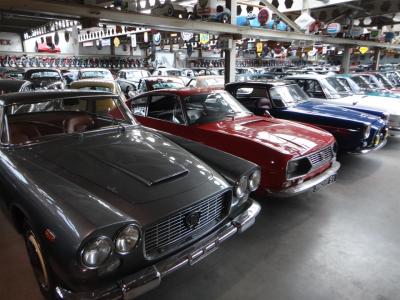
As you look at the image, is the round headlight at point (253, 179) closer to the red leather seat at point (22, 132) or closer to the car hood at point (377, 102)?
the red leather seat at point (22, 132)

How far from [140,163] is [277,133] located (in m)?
2.03

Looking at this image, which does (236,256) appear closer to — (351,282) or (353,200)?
(351,282)

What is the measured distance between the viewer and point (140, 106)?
16.7 feet

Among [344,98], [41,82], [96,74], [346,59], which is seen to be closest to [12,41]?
[96,74]

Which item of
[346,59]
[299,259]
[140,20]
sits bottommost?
[299,259]

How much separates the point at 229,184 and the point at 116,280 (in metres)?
1.13

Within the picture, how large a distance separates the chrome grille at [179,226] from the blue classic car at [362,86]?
689 cm

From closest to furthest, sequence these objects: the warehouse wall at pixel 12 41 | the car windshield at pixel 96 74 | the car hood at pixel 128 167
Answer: the car hood at pixel 128 167, the car windshield at pixel 96 74, the warehouse wall at pixel 12 41

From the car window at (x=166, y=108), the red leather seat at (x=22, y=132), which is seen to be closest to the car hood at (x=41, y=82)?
the car window at (x=166, y=108)

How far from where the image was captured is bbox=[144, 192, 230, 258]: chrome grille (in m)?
2.03

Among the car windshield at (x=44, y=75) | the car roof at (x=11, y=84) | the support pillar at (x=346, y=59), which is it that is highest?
the support pillar at (x=346, y=59)

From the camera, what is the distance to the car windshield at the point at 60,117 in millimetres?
2820

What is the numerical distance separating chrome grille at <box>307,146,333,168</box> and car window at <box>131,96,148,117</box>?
2.64 metres

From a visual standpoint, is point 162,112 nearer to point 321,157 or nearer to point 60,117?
point 60,117
